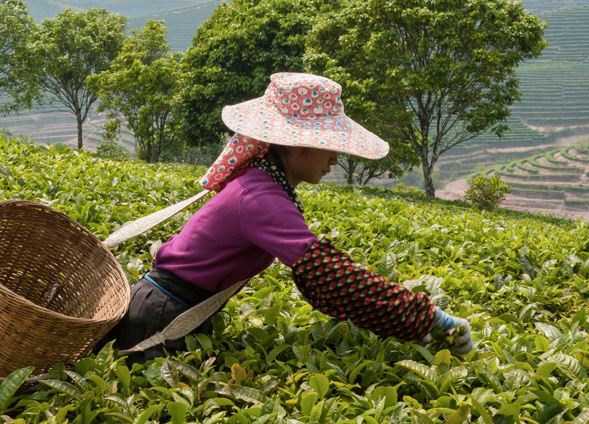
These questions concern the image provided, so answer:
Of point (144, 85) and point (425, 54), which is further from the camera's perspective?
point (144, 85)

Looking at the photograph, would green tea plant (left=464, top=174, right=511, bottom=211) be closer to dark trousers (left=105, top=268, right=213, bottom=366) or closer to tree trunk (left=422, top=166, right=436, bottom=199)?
tree trunk (left=422, top=166, right=436, bottom=199)

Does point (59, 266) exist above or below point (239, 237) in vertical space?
below

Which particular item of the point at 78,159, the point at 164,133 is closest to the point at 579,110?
the point at 164,133

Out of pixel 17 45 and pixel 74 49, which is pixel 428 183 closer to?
pixel 74 49

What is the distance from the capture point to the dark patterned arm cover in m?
1.80

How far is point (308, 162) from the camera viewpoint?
2.09m

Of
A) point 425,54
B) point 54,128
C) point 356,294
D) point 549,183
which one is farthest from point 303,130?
point 54,128

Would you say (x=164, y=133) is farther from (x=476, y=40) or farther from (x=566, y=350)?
(x=566, y=350)

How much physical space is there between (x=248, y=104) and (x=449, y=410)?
1330 mm

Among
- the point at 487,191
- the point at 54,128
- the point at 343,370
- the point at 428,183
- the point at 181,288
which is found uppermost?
the point at 181,288

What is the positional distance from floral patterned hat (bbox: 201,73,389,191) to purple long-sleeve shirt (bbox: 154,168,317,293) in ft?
0.47

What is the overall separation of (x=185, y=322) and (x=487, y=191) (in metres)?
13.7

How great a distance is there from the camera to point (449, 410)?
66.6 inches

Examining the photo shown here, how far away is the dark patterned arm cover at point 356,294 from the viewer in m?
1.80
